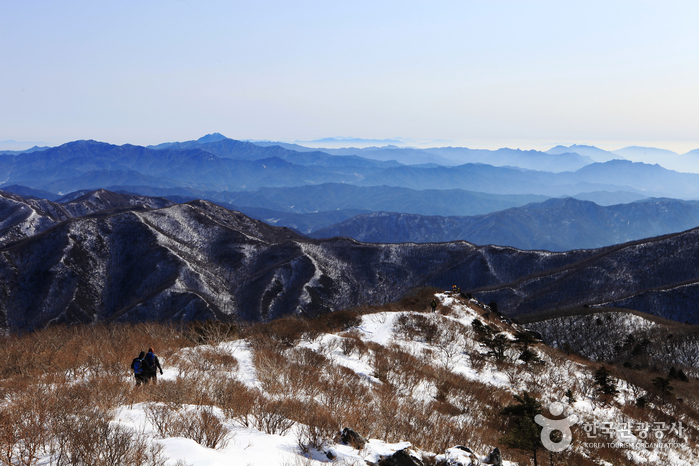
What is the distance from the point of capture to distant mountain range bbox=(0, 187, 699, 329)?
9581 cm

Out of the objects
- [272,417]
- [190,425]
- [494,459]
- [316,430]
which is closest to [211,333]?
[272,417]

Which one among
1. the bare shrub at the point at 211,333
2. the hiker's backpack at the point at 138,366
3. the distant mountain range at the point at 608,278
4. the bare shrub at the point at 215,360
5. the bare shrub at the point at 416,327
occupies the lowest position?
the distant mountain range at the point at 608,278

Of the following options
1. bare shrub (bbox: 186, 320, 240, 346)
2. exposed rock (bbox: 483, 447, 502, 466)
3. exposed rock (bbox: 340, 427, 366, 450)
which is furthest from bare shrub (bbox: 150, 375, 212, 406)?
exposed rock (bbox: 483, 447, 502, 466)

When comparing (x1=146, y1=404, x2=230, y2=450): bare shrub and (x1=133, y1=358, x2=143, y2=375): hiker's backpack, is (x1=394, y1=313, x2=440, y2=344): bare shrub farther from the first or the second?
(x1=146, y1=404, x2=230, y2=450): bare shrub

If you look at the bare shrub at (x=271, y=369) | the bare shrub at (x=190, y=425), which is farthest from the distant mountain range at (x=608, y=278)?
the bare shrub at (x=190, y=425)

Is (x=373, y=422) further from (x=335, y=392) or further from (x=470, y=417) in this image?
(x=470, y=417)

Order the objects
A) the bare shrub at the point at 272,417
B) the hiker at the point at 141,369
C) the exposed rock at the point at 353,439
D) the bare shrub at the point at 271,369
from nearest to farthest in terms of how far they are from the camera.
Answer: the exposed rock at the point at 353,439, the bare shrub at the point at 272,417, the hiker at the point at 141,369, the bare shrub at the point at 271,369

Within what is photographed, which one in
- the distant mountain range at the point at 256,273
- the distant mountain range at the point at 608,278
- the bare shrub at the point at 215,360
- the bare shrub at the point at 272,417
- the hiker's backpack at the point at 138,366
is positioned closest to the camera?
the bare shrub at the point at 272,417

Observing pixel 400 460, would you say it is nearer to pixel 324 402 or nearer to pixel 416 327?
pixel 324 402

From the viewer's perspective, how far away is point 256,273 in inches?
4761

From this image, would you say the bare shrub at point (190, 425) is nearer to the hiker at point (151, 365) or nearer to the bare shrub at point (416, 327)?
the hiker at point (151, 365)

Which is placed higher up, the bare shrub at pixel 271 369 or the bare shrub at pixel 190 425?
the bare shrub at pixel 190 425

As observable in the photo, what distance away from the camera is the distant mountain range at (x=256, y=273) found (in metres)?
95.8

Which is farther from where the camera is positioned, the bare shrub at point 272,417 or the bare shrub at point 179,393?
the bare shrub at point 179,393
